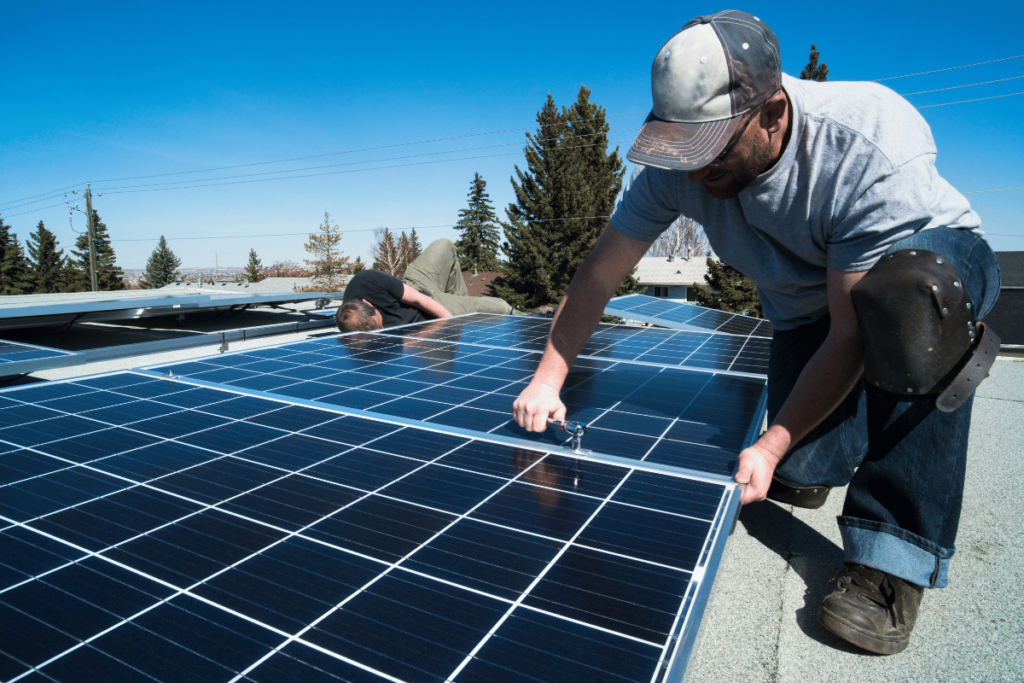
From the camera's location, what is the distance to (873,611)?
221 cm

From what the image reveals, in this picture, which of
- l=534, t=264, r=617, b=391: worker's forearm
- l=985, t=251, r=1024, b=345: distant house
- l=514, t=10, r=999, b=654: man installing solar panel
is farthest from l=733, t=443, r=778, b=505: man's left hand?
l=985, t=251, r=1024, b=345: distant house

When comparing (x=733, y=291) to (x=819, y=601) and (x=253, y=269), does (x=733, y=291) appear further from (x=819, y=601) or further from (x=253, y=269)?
(x=253, y=269)

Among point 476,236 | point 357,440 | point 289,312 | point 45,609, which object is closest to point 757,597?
point 357,440

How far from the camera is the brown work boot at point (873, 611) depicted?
2176 millimetres

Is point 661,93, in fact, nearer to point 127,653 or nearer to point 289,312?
point 127,653

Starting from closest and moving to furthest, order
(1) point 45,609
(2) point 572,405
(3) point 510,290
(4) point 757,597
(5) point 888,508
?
(1) point 45,609, (5) point 888,508, (4) point 757,597, (2) point 572,405, (3) point 510,290

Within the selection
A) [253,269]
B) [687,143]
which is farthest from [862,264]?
[253,269]

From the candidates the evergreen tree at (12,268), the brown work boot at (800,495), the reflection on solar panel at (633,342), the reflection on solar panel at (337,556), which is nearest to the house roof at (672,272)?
the reflection on solar panel at (633,342)

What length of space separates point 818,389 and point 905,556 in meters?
0.73

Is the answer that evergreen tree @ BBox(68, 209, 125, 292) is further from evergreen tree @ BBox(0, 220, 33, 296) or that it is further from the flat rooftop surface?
the flat rooftop surface

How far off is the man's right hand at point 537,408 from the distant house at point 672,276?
43.6 metres

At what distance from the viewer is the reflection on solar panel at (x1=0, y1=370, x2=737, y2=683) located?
1269 mm

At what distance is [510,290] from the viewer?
3956 cm

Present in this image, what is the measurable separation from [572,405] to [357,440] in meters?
1.33
